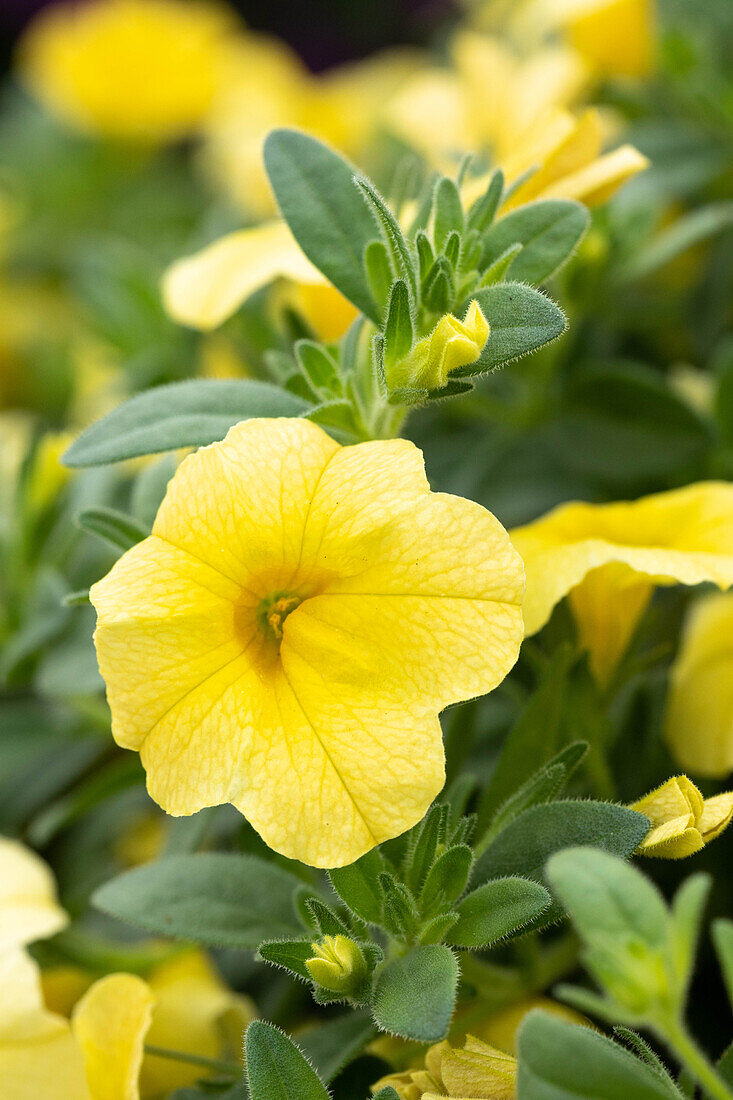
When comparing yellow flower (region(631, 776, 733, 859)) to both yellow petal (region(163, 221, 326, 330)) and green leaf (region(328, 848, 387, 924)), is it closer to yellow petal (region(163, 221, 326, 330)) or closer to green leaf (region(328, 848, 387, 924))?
green leaf (region(328, 848, 387, 924))

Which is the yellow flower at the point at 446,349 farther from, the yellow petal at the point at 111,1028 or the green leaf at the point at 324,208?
the yellow petal at the point at 111,1028

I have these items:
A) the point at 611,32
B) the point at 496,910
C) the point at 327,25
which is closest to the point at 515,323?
the point at 496,910

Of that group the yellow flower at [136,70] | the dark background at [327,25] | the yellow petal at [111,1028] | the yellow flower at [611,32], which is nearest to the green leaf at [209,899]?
the yellow petal at [111,1028]

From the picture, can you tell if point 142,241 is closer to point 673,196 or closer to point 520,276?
point 673,196

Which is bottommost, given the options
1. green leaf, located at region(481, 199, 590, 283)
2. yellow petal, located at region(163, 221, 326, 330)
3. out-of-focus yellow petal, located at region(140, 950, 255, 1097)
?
out-of-focus yellow petal, located at region(140, 950, 255, 1097)

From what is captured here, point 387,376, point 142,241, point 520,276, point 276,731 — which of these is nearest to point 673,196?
point 520,276

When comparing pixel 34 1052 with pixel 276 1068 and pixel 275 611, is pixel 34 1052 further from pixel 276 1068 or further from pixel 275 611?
pixel 275 611

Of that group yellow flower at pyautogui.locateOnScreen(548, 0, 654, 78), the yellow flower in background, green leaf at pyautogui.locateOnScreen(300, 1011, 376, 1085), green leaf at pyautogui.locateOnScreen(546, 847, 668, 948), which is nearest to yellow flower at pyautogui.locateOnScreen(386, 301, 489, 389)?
green leaf at pyautogui.locateOnScreen(546, 847, 668, 948)
